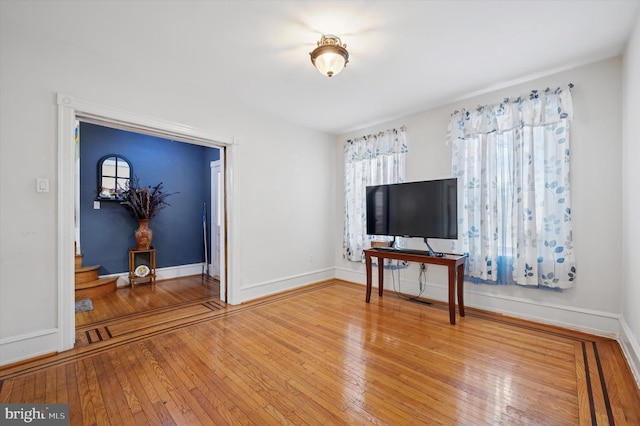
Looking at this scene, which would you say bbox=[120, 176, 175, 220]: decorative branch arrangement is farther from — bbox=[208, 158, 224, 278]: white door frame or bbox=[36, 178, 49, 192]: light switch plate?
bbox=[36, 178, 49, 192]: light switch plate

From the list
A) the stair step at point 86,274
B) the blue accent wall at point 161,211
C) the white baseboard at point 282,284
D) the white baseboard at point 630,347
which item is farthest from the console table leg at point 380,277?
the stair step at point 86,274

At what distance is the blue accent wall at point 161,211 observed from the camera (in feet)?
14.9

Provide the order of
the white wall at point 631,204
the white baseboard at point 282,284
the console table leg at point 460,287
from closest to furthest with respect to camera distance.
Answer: the white wall at point 631,204
the console table leg at point 460,287
the white baseboard at point 282,284

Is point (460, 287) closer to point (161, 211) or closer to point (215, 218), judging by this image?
Answer: point (215, 218)

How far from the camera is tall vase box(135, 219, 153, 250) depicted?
473 centimetres

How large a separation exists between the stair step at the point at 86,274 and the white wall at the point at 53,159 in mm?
2122

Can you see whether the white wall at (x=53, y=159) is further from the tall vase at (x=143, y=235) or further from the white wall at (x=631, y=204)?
the white wall at (x=631, y=204)

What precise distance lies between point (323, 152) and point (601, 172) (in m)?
3.57

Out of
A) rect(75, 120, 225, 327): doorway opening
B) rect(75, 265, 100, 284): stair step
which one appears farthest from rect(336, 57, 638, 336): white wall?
rect(75, 265, 100, 284): stair step

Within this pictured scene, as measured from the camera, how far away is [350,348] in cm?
249

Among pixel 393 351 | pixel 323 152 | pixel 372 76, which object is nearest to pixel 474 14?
pixel 372 76

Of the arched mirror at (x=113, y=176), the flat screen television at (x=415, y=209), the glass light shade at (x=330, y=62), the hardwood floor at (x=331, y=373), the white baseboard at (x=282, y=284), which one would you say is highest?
the glass light shade at (x=330, y=62)

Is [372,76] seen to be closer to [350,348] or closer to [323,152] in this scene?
[323,152]

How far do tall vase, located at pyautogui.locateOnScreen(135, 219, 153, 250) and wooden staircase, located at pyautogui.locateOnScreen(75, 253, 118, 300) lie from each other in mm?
632
